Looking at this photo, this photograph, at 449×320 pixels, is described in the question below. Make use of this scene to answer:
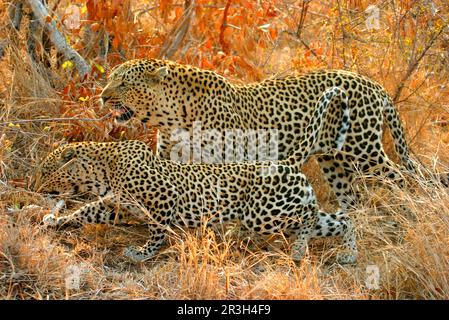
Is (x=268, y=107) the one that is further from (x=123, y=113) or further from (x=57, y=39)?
(x=57, y=39)

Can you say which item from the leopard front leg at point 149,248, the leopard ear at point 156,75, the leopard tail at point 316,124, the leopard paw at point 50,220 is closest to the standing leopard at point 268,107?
the leopard ear at point 156,75

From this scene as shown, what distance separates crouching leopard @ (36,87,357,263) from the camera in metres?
7.27

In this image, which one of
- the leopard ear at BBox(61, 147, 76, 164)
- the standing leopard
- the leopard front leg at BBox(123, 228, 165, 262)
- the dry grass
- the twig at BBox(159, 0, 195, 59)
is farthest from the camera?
the twig at BBox(159, 0, 195, 59)

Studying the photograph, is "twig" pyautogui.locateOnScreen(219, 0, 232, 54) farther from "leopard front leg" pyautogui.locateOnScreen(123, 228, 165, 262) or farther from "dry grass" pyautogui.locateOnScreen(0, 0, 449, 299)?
"leopard front leg" pyautogui.locateOnScreen(123, 228, 165, 262)

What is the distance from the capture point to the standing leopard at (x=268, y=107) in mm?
7715

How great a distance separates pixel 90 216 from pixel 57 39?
2.53m

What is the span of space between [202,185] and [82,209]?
1020mm

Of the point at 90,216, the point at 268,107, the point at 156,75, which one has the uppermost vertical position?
the point at 156,75

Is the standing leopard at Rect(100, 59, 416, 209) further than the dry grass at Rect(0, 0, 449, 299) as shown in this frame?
Yes

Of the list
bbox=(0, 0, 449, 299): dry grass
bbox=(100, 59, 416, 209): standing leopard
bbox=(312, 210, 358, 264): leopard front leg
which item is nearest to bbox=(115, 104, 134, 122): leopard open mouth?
bbox=(100, 59, 416, 209): standing leopard

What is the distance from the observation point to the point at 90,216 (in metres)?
7.48

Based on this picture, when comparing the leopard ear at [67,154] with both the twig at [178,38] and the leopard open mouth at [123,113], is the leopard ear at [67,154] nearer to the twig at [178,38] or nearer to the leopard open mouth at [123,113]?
the leopard open mouth at [123,113]

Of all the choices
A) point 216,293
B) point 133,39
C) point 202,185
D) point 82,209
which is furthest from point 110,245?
point 133,39

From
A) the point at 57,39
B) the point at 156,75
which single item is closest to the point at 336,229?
the point at 156,75
